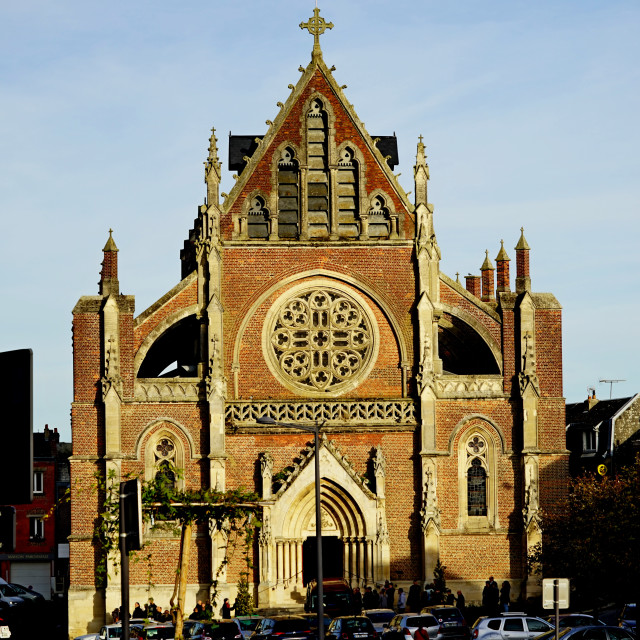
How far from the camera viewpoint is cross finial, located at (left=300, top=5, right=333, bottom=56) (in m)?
50.7

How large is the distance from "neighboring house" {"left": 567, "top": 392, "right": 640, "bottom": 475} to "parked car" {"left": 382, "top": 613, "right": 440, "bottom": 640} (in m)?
23.8

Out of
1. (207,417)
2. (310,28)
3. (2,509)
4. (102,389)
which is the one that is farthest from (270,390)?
(2,509)

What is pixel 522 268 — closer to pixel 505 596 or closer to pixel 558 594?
pixel 505 596

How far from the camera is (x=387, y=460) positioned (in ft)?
158

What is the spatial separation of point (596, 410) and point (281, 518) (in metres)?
25.7

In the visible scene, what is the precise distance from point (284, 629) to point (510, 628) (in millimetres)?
5819

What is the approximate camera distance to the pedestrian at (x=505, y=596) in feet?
147

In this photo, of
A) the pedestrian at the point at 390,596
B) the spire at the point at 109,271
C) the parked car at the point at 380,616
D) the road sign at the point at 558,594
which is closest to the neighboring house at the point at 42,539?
the spire at the point at 109,271

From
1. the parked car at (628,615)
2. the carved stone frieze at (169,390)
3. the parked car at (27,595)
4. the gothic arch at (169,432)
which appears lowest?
the parked car at (27,595)

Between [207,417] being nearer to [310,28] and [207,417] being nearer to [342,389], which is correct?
[342,389]

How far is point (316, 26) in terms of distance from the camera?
51.0 m

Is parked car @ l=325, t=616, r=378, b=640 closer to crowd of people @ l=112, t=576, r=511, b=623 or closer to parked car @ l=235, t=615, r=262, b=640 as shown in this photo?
parked car @ l=235, t=615, r=262, b=640

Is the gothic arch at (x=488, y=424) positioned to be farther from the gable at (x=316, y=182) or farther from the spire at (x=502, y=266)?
the gable at (x=316, y=182)

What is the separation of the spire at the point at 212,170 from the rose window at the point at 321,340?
462 centimetres
